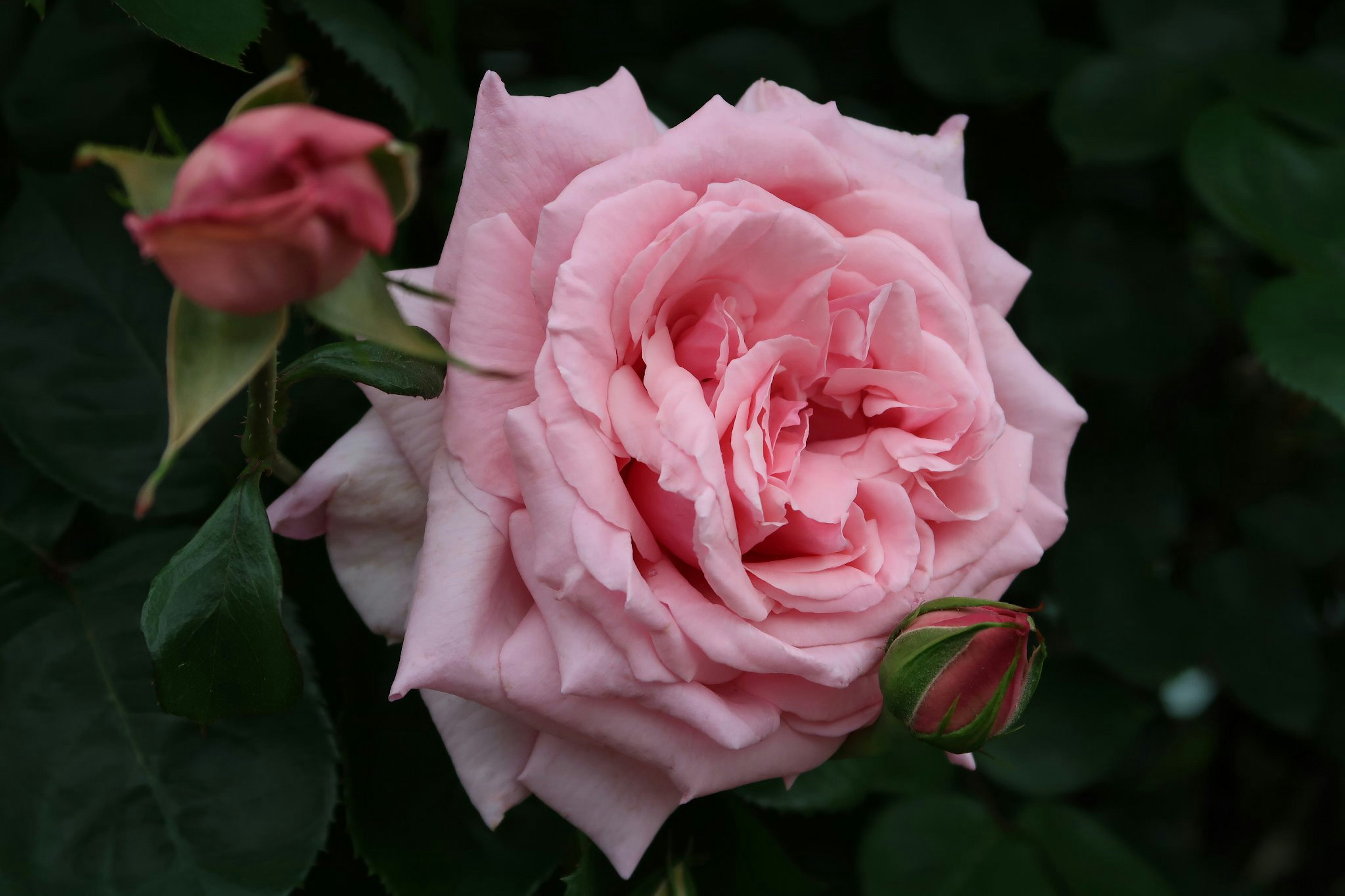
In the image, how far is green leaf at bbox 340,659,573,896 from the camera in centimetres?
57

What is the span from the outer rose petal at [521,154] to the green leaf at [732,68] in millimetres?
338

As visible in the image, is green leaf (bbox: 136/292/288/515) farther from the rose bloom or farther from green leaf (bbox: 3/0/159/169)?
green leaf (bbox: 3/0/159/169)

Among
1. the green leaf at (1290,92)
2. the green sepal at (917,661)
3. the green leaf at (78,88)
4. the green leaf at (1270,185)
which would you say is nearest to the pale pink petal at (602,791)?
the green sepal at (917,661)

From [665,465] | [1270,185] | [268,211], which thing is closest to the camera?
[268,211]

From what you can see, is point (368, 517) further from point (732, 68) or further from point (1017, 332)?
point (1017, 332)

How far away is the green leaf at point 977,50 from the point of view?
86 cm

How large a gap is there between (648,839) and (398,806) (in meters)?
0.18

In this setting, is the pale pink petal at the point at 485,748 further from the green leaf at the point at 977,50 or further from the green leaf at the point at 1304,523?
the green leaf at the point at 1304,523

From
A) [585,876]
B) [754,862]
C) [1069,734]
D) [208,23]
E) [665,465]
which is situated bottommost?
[1069,734]

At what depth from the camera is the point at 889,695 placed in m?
0.47

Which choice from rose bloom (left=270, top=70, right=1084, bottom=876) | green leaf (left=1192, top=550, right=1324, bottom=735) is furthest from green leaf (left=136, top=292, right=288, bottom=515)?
green leaf (left=1192, top=550, right=1324, bottom=735)

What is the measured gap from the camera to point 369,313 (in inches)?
14.0

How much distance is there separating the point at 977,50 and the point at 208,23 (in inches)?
24.3

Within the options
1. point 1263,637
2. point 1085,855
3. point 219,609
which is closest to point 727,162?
point 219,609
